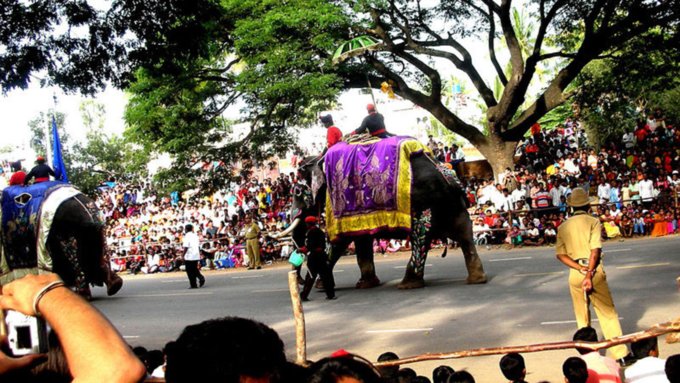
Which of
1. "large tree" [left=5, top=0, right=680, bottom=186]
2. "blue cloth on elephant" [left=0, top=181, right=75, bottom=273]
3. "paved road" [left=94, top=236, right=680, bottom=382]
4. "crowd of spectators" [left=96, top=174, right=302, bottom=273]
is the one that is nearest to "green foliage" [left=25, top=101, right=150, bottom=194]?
"crowd of spectators" [left=96, top=174, right=302, bottom=273]

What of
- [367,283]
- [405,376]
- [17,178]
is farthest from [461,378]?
[367,283]

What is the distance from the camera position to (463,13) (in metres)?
21.8

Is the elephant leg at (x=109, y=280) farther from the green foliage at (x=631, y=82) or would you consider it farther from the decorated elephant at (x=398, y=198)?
the green foliage at (x=631, y=82)

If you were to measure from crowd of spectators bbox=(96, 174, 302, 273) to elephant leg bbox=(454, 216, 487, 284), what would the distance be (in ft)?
32.7

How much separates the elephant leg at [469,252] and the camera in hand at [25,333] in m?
9.08

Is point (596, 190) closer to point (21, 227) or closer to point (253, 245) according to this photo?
point (253, 245)

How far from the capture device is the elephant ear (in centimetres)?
1105

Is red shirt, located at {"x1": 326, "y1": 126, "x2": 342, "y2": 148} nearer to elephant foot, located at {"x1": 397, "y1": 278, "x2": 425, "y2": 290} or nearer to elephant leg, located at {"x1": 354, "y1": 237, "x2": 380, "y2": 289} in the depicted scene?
elephant leg, located at {"x1": 354, "y1": 237, "x2": 380, "y2": 289}

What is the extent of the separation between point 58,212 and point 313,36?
1237 cm

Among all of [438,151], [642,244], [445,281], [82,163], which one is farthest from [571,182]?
[82,163]

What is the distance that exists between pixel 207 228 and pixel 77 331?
22181 mm

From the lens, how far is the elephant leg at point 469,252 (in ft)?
34.1

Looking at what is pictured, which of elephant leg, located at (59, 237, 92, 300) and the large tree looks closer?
elephant leg, located at (59, 237, 92, 300)

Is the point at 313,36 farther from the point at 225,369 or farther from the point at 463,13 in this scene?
the point at 225,369
